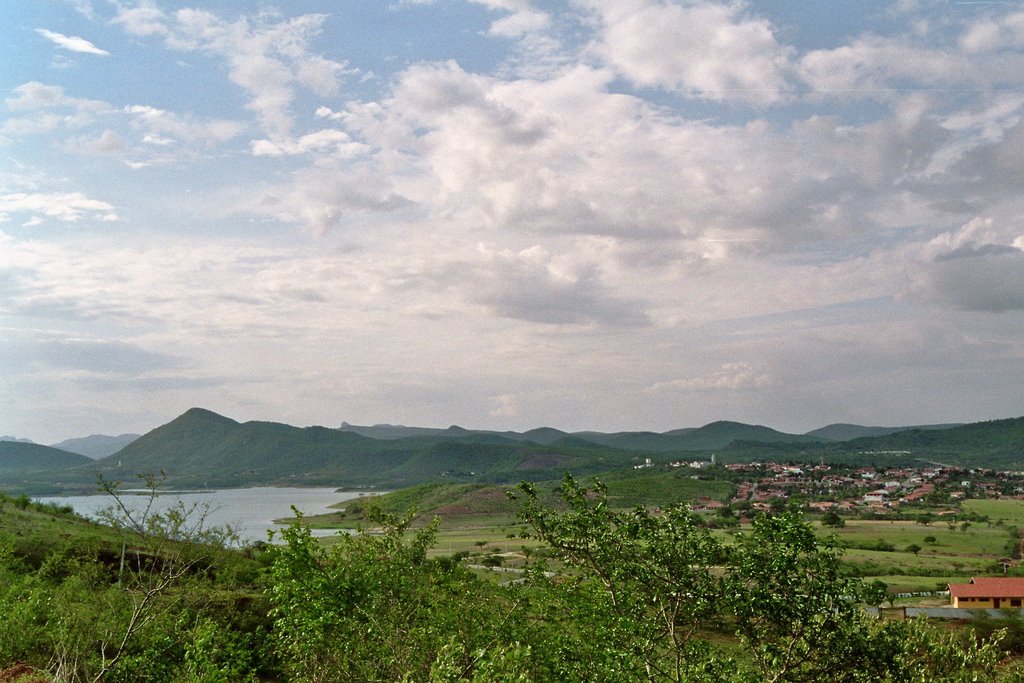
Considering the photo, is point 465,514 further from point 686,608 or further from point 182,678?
point 686,608

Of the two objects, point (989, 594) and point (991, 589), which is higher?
point (991, 589)

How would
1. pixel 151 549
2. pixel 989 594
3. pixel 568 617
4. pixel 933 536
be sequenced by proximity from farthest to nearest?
pixel 933 536
pixel 989 594
pixel 151 549
pixel 568 617

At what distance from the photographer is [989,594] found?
232 ft

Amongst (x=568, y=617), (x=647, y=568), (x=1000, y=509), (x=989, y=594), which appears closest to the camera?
(x=647, y=568)

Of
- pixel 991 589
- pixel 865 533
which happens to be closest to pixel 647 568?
pixel 991 589

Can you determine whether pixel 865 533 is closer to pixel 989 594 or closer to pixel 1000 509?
pixel 1000 509

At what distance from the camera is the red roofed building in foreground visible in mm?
70188

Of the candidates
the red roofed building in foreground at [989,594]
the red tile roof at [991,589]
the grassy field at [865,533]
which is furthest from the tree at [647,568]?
the red tile roof at [991,589]

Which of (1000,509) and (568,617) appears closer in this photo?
(568,617)

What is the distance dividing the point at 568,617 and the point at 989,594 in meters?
71.2

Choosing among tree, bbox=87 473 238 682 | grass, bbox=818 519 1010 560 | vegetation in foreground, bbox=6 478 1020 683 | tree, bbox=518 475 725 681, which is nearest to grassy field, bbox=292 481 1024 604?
grass, bbox=818 519 1010 560

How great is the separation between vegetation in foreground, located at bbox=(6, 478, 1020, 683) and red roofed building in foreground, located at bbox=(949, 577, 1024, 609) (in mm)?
60892

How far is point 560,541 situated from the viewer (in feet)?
45.8

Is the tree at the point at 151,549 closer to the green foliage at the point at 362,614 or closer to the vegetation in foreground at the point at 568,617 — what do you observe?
the vegetation in foreground at the point at 568,617
